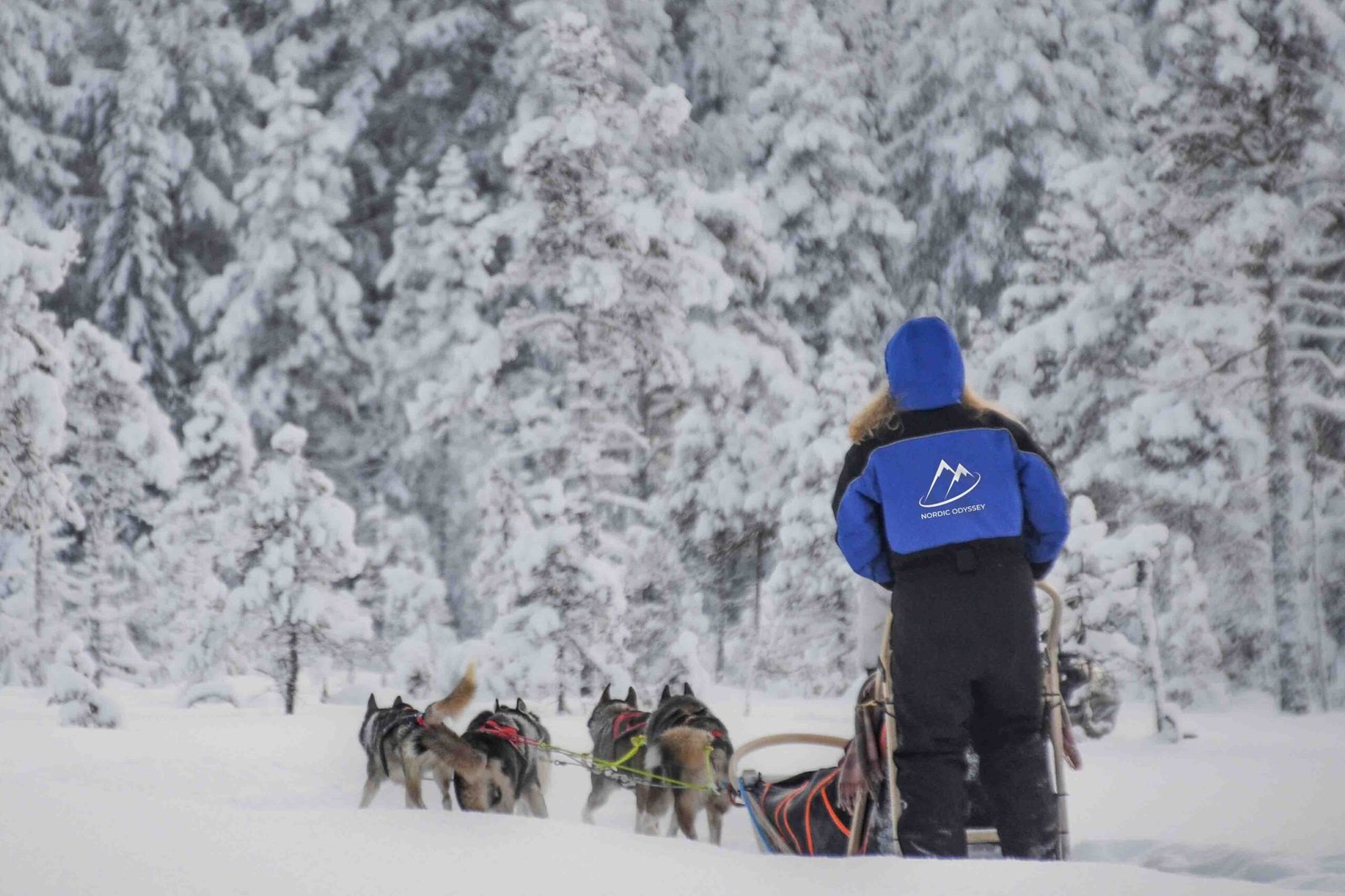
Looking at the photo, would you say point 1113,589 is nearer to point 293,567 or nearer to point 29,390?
point 293,567

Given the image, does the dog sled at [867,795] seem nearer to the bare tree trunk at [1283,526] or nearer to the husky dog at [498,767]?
the husky dog at [498,767]

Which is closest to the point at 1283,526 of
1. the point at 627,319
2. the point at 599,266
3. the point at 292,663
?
the point at 627,319

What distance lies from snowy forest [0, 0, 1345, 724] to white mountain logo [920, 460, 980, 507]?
23.7 inches

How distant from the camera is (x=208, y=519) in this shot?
1584 cm

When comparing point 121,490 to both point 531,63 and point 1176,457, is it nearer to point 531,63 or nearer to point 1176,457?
point 531,63

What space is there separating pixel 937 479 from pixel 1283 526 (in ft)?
34.6

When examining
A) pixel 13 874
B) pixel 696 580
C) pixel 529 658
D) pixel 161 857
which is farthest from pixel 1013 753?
pixel 696 580

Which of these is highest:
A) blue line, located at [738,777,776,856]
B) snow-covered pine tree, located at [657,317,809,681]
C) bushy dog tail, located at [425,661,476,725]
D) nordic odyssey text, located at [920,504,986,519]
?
snow-covered pine tree, located at [657,317,809,681]

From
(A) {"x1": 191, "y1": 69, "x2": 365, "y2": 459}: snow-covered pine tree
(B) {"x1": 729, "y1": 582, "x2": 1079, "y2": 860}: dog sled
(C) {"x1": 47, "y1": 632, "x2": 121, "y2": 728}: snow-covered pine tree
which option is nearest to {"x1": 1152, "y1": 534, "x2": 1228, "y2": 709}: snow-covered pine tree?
(B) {"x1": 729, "y1": 582, "x2": 1079, "y2": 860}: dog sled

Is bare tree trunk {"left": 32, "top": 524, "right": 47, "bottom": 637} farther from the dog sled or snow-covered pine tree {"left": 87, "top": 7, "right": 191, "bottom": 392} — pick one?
the dog sled

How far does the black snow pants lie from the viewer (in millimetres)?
3340

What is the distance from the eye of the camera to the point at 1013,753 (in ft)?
11.2

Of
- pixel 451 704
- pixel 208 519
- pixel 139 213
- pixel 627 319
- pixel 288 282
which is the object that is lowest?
pixel 451 704

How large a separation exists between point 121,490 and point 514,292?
8.14 meters
